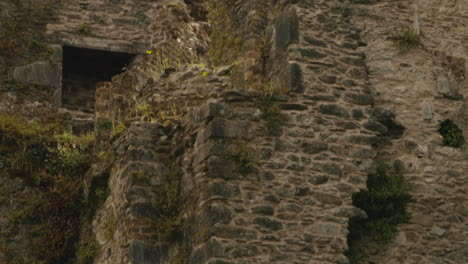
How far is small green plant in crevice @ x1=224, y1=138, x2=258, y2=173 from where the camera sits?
45.1 feet

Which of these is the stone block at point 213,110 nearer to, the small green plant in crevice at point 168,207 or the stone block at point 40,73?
the small green plant in crevice at point 168,207

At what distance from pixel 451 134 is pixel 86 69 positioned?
31.1 ft

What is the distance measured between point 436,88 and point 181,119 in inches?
141

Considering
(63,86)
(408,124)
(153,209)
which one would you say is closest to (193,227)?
(153,209)

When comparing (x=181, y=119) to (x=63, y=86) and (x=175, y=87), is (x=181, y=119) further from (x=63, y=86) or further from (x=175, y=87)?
(x=63, y=86)

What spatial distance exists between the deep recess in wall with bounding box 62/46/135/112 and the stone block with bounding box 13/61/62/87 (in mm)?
637

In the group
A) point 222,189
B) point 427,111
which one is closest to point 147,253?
point 222,189

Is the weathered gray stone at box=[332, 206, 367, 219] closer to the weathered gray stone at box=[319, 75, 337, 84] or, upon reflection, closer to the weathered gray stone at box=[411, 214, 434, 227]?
the weathered gray stone at box=[411, 214, 434, 227]

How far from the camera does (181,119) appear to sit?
15.0m

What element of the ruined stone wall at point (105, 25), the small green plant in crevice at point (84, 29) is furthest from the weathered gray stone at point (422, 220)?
the small green plant in crevice at point (84, 29)

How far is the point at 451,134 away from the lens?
1532 cm

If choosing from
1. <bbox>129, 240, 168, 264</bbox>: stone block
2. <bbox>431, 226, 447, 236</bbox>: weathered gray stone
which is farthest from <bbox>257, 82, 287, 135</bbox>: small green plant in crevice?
<bbox>431, 226, 447, 236</bbox>: weathered gray stone

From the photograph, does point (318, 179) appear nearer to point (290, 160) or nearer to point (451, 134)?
point (290, 160)

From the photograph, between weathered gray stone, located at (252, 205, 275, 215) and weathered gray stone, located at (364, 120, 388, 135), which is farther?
weathered gray stone, located at (364, 120, 388, 135)
